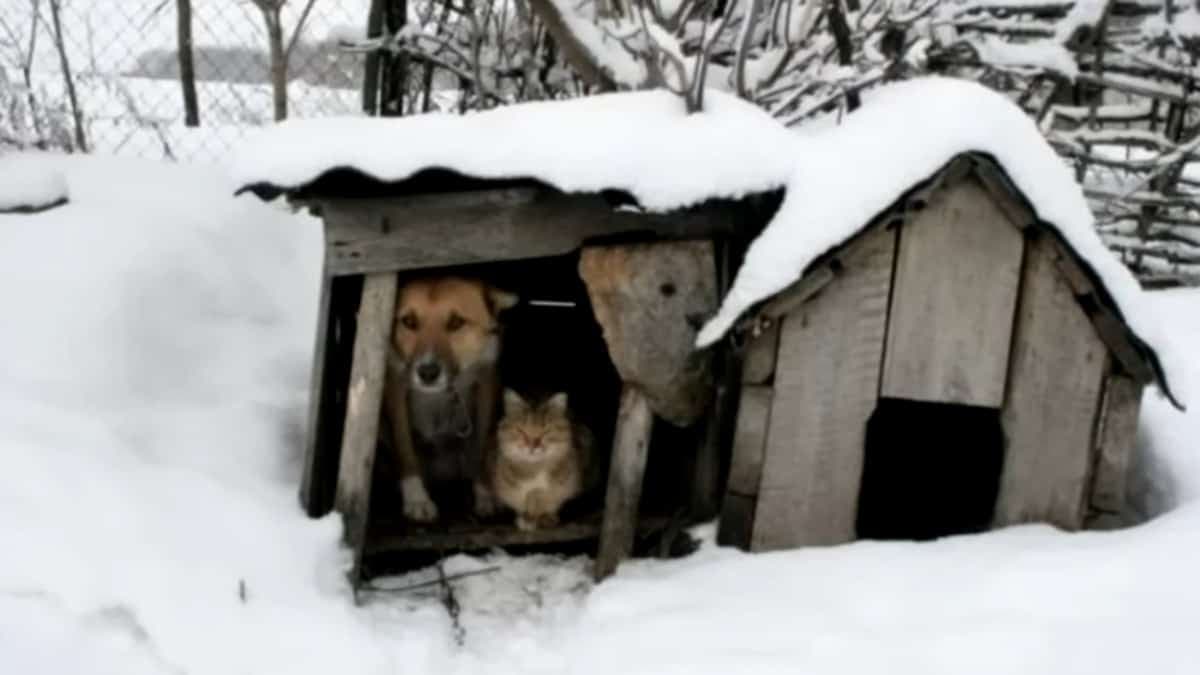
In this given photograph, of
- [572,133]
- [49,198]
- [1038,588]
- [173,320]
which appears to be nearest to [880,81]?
[572,133]

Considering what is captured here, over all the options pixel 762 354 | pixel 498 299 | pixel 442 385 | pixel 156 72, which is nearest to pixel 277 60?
pixel 156 72

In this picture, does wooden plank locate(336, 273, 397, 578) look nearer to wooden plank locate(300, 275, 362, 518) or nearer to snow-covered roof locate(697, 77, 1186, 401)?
wooden plank locate(300, 275, 362, 518)

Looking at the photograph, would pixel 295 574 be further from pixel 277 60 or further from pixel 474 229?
pixel 277 60

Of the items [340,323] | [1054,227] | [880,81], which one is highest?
[880,81]

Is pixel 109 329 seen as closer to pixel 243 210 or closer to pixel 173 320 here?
pixel 173 320

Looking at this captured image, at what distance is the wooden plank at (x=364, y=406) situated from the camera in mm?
3785

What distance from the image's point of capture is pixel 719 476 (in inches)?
157

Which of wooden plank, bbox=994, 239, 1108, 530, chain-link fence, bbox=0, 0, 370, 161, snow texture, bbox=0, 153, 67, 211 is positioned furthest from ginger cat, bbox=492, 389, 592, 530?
chain-link fence, bbox=0, 0, 370, 161

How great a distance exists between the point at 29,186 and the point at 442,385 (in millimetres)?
2061

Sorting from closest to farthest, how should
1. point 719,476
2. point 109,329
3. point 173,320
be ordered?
point 719,476 < point 109,329 < point 173,320

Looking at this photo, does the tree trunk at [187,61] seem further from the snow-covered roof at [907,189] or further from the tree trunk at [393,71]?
the snow-covered roof at [907,189]

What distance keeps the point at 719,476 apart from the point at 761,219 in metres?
0.80

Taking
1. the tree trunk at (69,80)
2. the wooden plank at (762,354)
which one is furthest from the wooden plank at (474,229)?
the tree trunk at (69,80)

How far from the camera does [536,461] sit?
4266mm
